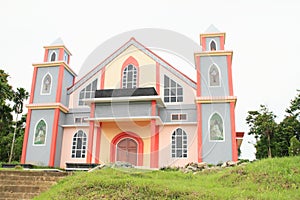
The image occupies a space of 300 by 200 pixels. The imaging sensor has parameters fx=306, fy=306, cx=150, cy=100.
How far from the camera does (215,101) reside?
15.4 metres

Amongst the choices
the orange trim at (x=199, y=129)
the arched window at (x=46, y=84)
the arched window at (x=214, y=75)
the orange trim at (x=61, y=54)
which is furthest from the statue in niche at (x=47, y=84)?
the arched window at (x=214, y=75)

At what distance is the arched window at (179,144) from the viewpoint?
613 inches

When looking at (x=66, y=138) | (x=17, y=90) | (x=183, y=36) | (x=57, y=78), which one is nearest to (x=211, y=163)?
(x=183, y=36)

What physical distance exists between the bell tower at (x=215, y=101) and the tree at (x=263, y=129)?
36.2 feet

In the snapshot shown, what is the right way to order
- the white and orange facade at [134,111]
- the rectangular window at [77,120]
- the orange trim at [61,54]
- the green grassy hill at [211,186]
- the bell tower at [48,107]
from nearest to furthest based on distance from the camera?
the green grassy hill at [211,186]
the white and orange facade at [134,111]
the bell tower at [48,107]
the rectangular window at [77,120]
the orange trim at [61,54]

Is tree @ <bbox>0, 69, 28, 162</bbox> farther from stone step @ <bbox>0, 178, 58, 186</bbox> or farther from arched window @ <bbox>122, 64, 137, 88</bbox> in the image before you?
stone step @ <bbox>0, 178, 58, 186</bbox>

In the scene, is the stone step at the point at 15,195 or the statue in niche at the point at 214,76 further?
the statue in niche at the point at 214,76

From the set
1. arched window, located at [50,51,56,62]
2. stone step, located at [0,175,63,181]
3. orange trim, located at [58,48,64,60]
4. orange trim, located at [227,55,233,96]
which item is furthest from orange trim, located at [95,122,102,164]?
orange trim, located at [227,55,233,96]

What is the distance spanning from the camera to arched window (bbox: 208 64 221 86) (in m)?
15.9

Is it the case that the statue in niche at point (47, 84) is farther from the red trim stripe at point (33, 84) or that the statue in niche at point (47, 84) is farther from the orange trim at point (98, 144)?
the orange trim at point (98, 144)

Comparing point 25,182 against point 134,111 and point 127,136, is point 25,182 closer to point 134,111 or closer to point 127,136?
point 134,111

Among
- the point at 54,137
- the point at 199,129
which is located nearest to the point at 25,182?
the point at 54,137

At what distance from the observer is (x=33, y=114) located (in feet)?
55.9

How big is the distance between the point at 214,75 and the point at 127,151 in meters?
6.10
